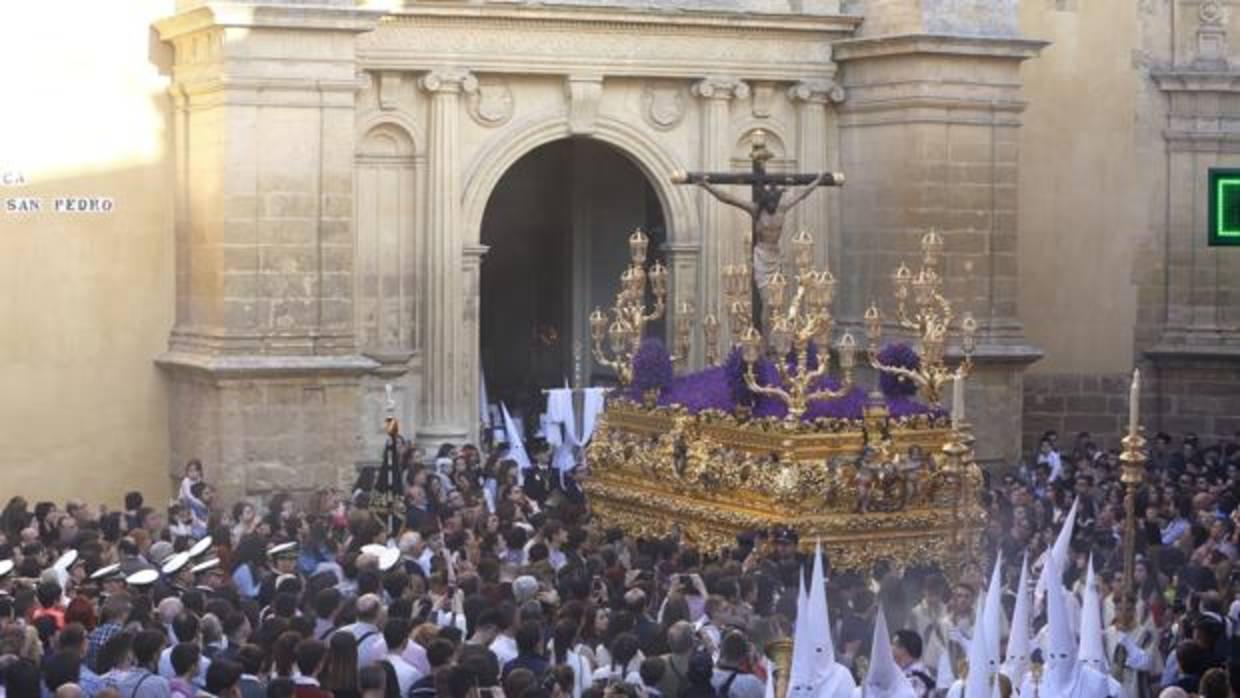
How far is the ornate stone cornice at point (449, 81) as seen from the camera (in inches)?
1020

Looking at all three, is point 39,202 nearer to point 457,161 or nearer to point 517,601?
point 457,161

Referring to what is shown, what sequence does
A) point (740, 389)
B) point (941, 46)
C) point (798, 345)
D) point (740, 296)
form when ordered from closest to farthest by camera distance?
point (798, 345), point (740, 389), point (740, 296), point (941, 46)

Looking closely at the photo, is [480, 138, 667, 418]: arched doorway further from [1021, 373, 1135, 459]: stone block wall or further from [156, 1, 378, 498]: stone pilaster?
[156, 1, 378, 498]: stone pilaster

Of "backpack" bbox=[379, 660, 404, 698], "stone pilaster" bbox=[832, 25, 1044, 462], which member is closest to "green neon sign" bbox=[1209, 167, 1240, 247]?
"backpack" bbox=[379, 660, 404, 698]

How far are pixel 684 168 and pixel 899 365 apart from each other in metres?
6.70

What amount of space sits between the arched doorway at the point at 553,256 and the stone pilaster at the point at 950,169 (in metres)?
2.39

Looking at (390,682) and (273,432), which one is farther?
(273,432)

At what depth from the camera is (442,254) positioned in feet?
85.5

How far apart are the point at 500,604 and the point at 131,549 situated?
416cm

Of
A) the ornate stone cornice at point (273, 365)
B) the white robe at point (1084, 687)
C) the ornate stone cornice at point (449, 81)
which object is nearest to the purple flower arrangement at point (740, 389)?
the ornate stone cornice at point (273, 365)

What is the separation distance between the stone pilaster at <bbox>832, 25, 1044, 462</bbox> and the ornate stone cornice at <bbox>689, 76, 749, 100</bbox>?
1187mm

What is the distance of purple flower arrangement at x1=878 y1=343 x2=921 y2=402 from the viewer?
20906mm

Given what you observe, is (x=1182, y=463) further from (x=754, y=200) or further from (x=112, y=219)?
(x=112, y=219)

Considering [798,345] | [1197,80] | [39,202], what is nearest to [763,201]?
[798,345]
